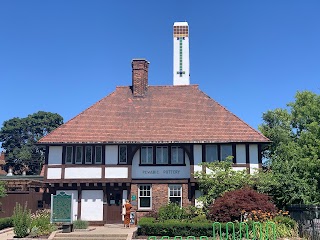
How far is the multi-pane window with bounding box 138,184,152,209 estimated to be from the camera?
2684 cm

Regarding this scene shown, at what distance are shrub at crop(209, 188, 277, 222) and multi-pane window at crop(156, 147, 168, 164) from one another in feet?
25.0

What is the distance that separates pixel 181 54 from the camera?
3859cm

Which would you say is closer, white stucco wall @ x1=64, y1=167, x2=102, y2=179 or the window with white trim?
the window with white trim

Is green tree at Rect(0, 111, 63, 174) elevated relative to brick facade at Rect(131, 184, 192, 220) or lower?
elevated

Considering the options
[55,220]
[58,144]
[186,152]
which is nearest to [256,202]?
[186,152]

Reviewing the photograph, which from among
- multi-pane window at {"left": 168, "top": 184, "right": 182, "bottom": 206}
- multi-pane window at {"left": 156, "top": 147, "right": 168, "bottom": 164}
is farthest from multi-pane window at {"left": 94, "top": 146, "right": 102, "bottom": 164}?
multi-pane window at {"left": 168, "top": 184, "right": 182, "bottom": 206}

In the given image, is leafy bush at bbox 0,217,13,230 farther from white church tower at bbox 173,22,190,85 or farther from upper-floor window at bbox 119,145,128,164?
white church tower at bbox 173,22,190,85

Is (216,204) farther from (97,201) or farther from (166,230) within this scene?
(97,201)

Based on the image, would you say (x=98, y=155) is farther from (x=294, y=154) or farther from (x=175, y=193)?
(x=294, y=154)

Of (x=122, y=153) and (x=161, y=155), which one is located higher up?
(x=122, y=153)

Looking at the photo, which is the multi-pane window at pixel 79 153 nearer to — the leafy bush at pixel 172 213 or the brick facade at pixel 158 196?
the brick facade at pixel 158 196

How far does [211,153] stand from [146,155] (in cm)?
429

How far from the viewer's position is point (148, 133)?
1079 inches

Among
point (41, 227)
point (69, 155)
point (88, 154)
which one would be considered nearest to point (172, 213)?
point (41, 227)
